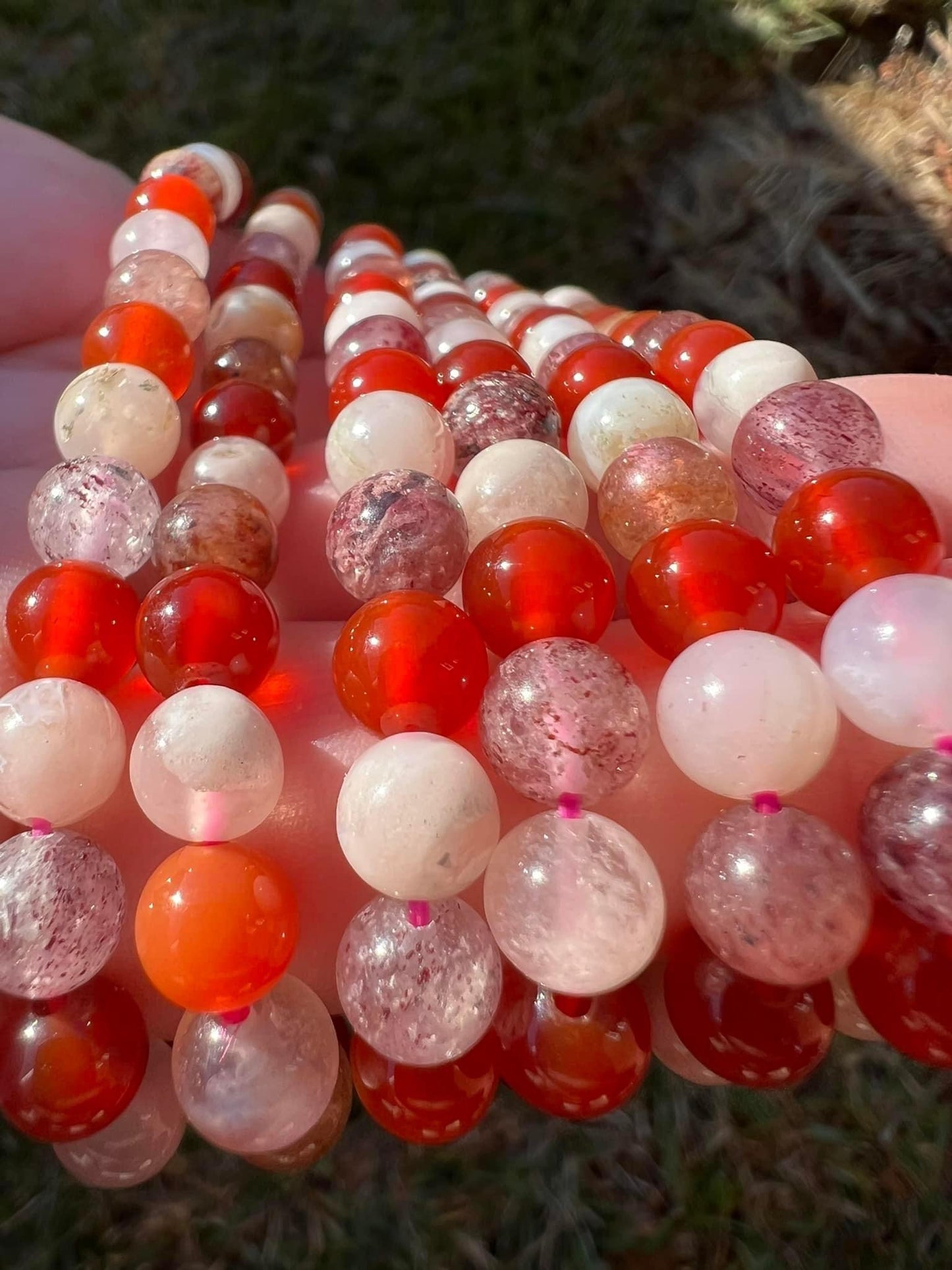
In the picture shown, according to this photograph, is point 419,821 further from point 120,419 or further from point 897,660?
point 120,419

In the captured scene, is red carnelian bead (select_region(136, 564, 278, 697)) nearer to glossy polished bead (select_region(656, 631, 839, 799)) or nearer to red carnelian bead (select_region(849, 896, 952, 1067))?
glossy polished bead (select_region(656, 631, 839, 799))

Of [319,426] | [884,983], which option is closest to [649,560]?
[884,983]

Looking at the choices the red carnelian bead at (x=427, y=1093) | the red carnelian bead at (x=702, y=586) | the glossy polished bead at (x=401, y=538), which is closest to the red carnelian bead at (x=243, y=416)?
the glossy polished bead at (x=401, y=538)

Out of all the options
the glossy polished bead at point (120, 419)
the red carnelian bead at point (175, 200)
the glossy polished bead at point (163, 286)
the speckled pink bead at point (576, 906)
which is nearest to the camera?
the speckled pink bead at point (576, 906)

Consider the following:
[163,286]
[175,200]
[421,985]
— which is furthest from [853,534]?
[175,200]

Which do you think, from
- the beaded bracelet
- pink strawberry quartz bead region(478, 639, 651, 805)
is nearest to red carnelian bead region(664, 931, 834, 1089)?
the beaded bracelet

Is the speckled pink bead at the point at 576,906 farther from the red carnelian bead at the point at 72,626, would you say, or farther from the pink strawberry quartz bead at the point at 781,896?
the red carnelian bead at the point at 72,626
